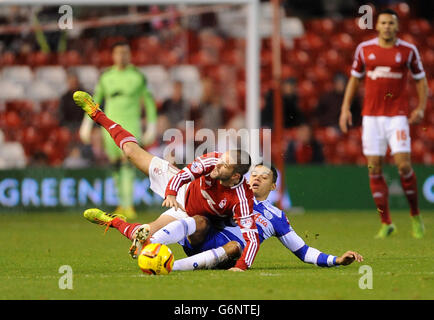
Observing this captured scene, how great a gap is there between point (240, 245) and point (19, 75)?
35.2 feet

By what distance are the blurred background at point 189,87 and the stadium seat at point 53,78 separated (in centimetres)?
2

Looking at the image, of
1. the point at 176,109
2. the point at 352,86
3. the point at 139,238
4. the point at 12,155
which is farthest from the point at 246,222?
the point at 12,155

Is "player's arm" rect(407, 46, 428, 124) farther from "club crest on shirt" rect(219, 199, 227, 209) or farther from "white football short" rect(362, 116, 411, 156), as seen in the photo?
"club crest on shirt" rect(219, 199, 227, 209)

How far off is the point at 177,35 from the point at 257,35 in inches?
154

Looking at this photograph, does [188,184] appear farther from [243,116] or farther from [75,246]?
[243,116]

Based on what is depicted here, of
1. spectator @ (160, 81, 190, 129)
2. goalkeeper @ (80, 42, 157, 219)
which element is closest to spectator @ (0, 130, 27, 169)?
spectator @ (160, 81, 190, 129)

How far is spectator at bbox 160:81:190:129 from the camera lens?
617 inches

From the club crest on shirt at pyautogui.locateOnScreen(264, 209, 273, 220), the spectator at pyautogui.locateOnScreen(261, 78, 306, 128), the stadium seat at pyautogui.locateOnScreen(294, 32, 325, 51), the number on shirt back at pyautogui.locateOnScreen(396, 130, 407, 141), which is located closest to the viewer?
the club crest on shirt at pyautogui.locateOnScreen(264, 209, 273, 220)

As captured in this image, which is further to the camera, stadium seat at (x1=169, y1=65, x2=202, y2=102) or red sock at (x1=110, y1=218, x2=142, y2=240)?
stadium seat at (x1=169, y1=65, x2=202, y2=102)

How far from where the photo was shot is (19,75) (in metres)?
17.2

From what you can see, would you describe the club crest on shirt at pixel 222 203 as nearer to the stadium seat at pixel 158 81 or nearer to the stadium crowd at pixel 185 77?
the stadium crowd at pixel 185 77

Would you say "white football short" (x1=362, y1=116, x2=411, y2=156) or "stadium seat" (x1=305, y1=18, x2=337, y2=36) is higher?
"stadium seat" (x1=305, y1=18, x2=337, y2=36)

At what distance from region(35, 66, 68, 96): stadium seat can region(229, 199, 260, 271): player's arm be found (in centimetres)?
1068

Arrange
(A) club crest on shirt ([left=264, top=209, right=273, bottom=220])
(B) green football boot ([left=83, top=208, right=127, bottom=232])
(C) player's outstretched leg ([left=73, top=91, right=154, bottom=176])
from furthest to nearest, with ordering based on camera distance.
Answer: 1. (C) player's outstretched leg ([left=73, top=91, right=154, bottom=176])
2. (B) green football boot ([left=83, top=208, right=127, bottom=232])
3. (A) club crest on shirt ([left=264, top=209, right=273, bottom=220])
